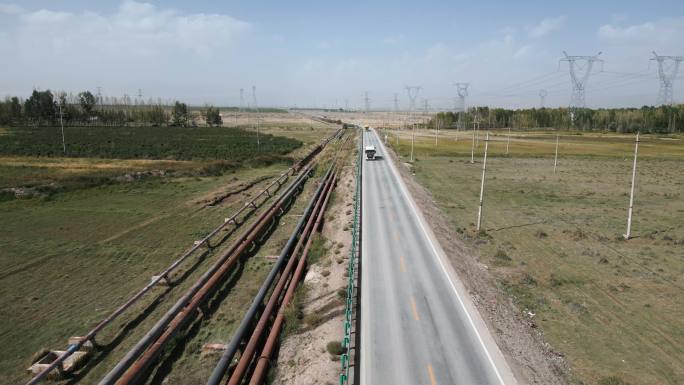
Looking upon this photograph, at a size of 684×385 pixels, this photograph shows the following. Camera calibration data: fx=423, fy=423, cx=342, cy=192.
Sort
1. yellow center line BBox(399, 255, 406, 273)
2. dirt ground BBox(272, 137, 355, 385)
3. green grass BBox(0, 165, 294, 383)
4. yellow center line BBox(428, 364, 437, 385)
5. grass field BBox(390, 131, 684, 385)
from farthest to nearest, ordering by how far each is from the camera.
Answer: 1. yellow center line BBox(399, 255, 406, 273)
2. green grass BBox(0, 165, 294, 383)
3. grass field BBox(390, 131, 684, 385)
4. dirt ground BBox(272, 137, 355, 385)
5. yellow center line BBox(428, 364, 437, 385)

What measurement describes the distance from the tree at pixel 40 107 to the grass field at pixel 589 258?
185m

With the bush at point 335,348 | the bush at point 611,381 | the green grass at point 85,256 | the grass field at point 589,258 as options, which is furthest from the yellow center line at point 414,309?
the green grass at point 85,256

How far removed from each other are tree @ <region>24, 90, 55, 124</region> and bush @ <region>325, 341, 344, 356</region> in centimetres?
21342

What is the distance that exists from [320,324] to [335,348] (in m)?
3.27

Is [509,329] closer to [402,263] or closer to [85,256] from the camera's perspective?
[402,263]

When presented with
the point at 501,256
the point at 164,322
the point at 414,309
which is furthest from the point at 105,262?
the point at 501,256

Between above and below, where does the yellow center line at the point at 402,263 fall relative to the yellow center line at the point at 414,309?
above

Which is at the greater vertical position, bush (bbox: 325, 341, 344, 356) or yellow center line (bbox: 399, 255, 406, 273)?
yellow center line (bbox: 399, 255, 406, 273)

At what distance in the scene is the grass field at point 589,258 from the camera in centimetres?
2033

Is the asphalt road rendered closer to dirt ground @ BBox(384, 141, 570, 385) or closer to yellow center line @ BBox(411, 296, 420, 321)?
yellow center line @ BBox(411, 296, 420, 321)

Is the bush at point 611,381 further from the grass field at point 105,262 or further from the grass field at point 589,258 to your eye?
the grass field at point 105,262

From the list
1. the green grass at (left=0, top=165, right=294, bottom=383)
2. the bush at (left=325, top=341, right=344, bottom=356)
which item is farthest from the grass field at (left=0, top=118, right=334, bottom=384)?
the bush at (left=325, top=341, right=344, bottom=356)

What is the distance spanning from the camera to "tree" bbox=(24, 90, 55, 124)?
18175cm

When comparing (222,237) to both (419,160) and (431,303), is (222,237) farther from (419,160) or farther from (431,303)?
(419,160)
